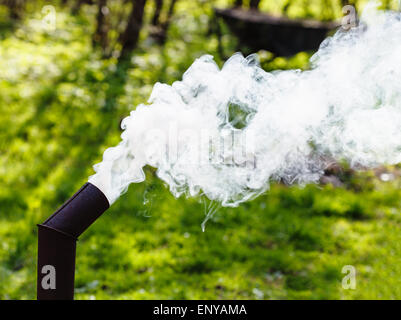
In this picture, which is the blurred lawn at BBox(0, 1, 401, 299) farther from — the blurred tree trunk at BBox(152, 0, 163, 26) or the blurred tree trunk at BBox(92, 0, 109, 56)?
the blurred tree trunk at BBox(152, 0, 163, 26)

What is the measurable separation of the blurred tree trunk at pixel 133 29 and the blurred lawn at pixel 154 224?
76cm

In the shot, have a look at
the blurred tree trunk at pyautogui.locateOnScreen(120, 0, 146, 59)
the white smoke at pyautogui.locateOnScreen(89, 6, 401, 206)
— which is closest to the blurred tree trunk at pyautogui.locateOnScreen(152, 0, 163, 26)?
the blurred tree trunk at pyautogui.locateOnScreen(120, 0, 146, 59)

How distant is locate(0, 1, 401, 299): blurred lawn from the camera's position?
410cm

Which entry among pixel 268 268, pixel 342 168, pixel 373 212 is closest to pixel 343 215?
pixel 373 212

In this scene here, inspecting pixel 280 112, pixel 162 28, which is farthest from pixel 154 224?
pixel 162 28

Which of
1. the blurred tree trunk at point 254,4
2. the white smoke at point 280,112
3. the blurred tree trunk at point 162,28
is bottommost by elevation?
the white smoke at point 280,112

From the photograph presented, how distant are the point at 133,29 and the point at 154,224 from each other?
3.75 metres

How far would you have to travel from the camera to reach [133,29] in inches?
295

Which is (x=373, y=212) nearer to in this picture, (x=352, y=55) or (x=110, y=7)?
(x=352, y=55)

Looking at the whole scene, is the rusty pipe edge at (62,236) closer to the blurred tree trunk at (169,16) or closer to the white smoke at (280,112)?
the white smoke at (280,112)

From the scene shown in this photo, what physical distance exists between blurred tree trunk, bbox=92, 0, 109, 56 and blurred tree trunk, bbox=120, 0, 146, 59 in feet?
0.86

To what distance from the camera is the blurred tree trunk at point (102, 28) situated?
7.55m

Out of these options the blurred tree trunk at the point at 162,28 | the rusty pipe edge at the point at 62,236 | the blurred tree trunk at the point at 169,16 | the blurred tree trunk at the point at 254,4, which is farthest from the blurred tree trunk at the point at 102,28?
the rusty pipe edge at the point at 62,236

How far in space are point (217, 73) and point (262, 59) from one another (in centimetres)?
444
